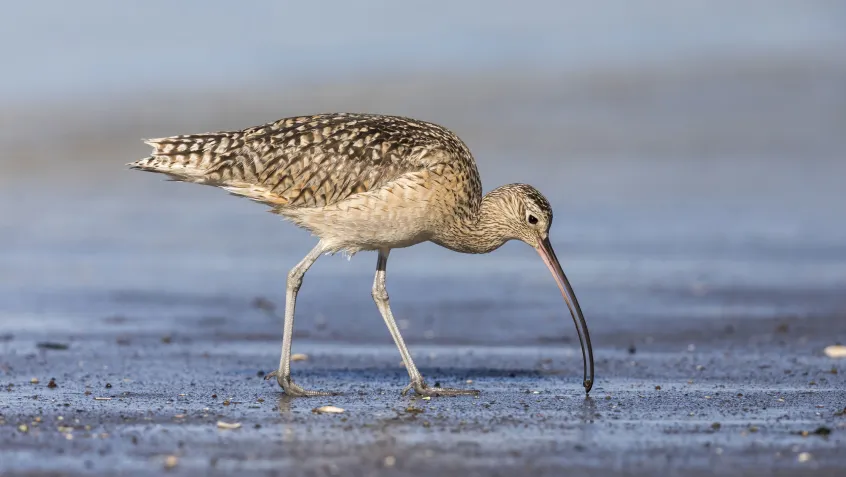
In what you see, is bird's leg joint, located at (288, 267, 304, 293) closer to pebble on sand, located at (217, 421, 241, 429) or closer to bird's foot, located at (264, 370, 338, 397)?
bird's foot, located at (264, 370, 338, 397)

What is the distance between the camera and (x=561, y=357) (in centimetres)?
1076

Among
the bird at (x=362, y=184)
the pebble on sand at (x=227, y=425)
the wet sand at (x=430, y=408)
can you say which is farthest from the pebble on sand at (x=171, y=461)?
the bird at (x=362, y=184)

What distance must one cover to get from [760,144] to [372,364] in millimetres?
17823

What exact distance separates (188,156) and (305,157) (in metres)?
0.90

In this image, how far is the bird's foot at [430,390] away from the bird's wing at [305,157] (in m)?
1.44

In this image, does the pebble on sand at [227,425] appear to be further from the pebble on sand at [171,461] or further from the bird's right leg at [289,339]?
the bird's right leg at [289,339]

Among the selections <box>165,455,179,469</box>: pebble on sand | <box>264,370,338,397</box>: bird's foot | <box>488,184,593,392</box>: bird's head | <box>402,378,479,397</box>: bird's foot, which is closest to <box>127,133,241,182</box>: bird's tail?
<box>264,370,338,397</box>: bird's foot

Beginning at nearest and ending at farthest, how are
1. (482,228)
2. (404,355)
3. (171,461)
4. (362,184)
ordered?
1. (171,461)
2. (404,355)
3. (362,184)
4. (482,228)

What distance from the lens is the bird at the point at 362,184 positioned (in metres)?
9.43

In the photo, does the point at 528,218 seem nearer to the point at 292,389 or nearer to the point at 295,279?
the point at 295,279

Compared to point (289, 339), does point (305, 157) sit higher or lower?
higher

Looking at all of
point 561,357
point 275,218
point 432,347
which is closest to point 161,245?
point 275,218

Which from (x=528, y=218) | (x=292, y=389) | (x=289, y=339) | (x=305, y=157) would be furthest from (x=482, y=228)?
(x=292, y=389)

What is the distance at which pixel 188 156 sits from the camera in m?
9.73
